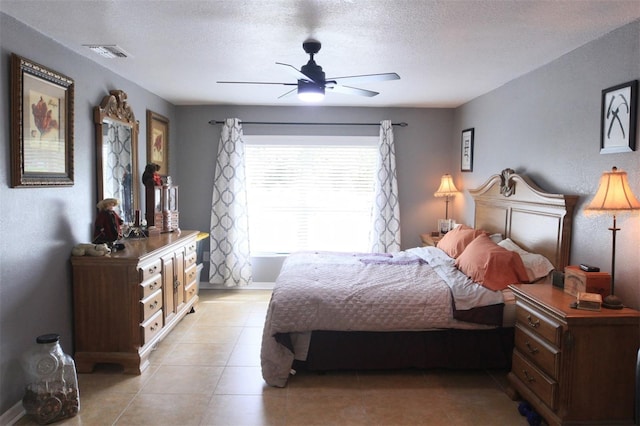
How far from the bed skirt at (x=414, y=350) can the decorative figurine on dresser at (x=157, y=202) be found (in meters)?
2.16

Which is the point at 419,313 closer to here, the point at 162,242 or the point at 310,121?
the point at 162,242

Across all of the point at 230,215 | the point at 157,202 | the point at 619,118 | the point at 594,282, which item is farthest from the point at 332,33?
the point at 230,215

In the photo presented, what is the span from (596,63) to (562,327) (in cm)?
180

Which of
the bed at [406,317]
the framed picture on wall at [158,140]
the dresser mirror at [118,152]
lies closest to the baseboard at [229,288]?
the framed picture on wall at [158,140]

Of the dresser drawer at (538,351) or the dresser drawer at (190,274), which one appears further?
the dresser drawer at (190,274)

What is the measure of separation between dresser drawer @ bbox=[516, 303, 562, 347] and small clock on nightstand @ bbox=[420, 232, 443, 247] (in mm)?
2211

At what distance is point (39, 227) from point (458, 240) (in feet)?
11.5

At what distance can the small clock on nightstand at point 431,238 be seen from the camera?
17.0 feet

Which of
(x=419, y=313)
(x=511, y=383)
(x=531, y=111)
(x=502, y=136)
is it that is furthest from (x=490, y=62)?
(x=511, y=383)

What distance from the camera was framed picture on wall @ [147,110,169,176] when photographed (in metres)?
4.77

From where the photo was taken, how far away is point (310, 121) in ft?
18.8

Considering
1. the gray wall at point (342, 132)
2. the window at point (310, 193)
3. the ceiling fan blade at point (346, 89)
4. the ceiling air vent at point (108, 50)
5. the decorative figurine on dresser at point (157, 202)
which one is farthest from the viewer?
the window at point (310, 193)

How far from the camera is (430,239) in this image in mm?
5293

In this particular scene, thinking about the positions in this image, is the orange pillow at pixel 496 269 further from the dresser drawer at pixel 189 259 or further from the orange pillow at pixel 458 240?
the dresser drawer at pixel 189 259
